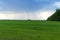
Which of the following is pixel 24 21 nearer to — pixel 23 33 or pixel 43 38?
pixel 23 33

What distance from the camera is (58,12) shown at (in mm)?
31766

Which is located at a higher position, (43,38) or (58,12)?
(58,12)

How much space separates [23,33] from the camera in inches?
637

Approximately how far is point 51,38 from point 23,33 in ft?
8.30

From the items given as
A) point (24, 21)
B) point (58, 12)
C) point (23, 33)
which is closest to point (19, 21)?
point (24, 21)

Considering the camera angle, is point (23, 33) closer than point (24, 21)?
Yes

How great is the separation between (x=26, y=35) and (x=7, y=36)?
147 centimetres

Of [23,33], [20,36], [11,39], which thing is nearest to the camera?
[11,39]

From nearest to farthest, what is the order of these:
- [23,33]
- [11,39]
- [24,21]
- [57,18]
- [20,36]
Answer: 1. [11,39]
2. [20,36]
3. [23,33]
4. [24,21]
5. [57,18]

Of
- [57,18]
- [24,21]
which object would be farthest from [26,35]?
[57,18]

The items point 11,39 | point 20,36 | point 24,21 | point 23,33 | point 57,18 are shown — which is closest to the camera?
point 11,39

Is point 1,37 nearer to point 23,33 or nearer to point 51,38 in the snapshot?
point 23,33

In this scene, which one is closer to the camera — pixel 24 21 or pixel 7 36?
pixel 7 36

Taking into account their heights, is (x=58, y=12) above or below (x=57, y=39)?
above
